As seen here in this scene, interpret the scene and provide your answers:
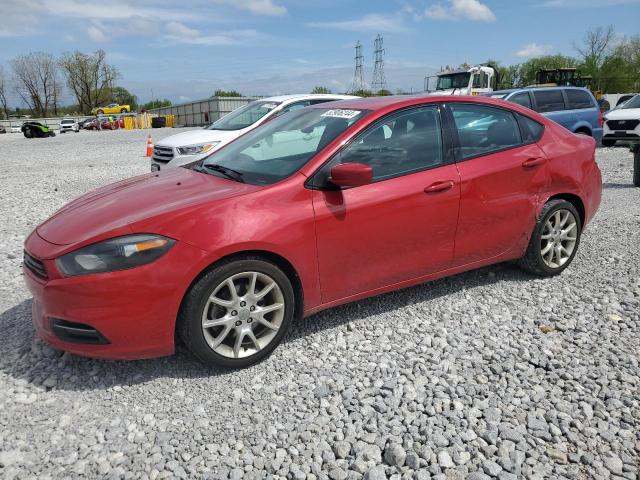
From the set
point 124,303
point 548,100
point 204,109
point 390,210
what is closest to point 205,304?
point 124,303

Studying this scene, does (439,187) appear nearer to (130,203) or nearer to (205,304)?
(205,304)

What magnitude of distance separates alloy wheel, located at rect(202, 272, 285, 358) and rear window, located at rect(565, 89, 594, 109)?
12.0 meters

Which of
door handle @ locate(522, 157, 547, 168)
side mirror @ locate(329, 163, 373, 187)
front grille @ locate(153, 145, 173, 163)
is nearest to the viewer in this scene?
side mirror @ locate(329, 163, 373, 187)

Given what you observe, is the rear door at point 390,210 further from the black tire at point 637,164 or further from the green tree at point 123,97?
the green tree at point 123,97

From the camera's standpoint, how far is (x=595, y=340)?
354cm

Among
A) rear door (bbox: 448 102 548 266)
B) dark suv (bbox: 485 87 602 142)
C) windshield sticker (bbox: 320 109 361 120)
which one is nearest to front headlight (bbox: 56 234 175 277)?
windshield sticker (bbox: 320 109 361 120)

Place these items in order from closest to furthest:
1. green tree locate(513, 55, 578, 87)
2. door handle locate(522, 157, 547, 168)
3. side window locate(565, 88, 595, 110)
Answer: door handle locate(522, 157, 547, 168)
side window locate(565, 88, 595, 110)
green tree locate(513, 55, 578, 87)

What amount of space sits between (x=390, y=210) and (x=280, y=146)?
3.22ft

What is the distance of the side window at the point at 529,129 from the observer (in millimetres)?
4377

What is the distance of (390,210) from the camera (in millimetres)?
3582

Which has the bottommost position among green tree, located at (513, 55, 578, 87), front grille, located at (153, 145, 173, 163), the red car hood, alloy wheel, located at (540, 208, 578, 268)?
alloy wheel, located at (540, 208, 578, 268)

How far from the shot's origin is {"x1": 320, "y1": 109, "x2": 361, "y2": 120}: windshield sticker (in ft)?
12.5

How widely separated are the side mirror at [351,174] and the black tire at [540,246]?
6.22 feet

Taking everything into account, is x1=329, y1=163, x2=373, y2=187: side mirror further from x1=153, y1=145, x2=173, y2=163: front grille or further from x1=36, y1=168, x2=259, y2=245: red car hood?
x1=153, y1=145, x2=173, y2=163: front grille
